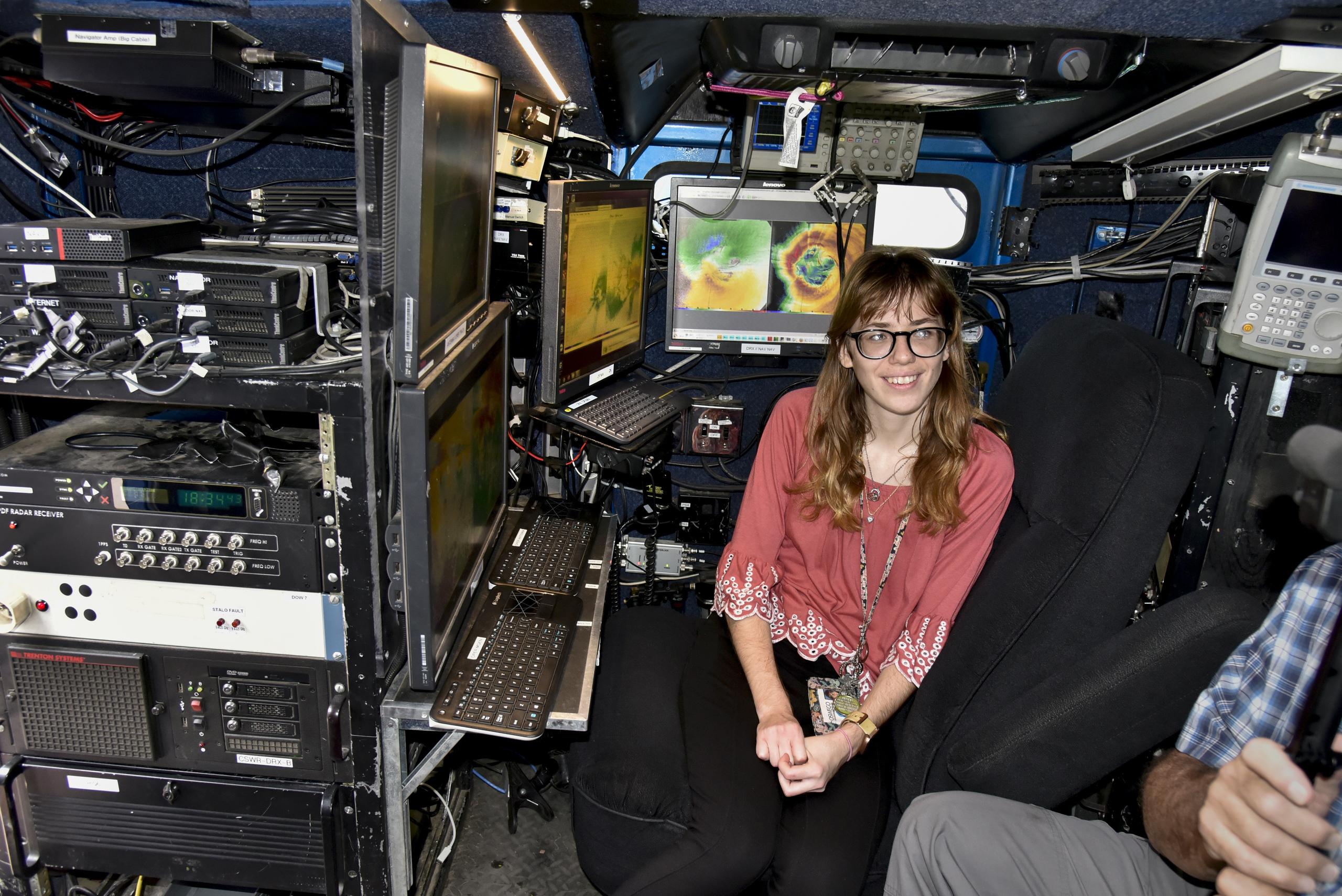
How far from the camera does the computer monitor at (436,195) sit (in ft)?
3.44

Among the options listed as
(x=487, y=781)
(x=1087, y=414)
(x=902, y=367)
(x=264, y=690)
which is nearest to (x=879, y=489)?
(x=902, y=367)

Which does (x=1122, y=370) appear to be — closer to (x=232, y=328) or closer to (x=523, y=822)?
(x=232, y=328)

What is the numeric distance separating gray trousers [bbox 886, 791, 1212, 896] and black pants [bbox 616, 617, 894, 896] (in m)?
0.10

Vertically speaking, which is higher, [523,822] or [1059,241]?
[1059,241]

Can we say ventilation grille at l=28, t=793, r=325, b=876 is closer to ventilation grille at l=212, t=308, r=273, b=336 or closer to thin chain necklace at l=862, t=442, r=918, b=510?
ventilation grille at l=212, t=308, r=273, b=336

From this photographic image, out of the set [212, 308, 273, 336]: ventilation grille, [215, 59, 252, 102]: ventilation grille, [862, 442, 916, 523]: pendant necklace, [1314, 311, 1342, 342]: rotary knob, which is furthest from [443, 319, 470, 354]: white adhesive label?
[1314, 311, 1342, 342]: rotary knob

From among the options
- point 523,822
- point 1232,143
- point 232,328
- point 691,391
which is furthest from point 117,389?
point 1232,143

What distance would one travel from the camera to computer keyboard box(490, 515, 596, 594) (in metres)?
1.69

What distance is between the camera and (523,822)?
2.01 metres

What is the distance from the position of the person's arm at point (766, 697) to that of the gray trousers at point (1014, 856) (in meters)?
0.22

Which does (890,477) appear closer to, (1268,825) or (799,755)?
(799,755)

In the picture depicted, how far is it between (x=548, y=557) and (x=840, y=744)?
749 millimetres

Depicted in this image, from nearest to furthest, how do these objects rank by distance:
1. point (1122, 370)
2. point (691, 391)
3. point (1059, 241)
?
1. point (1122, 370)
2. point (1059, 241)
3. point (691, 391)

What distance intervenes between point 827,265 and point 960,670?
133cm
